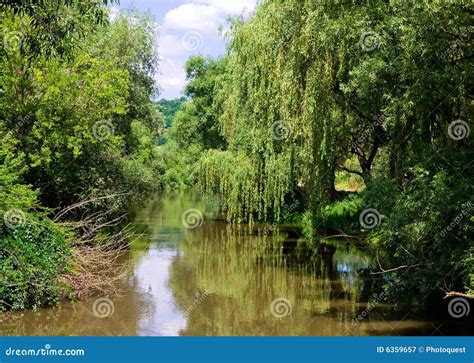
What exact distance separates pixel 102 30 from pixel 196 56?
15.7 metres

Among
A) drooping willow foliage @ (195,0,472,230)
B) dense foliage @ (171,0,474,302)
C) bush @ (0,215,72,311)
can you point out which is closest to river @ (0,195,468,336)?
bush @ (0,215,72,311)

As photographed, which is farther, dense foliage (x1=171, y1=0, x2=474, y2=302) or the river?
the river

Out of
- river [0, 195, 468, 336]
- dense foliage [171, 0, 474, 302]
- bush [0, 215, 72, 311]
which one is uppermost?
dense foliage [171, 0, 474, 302]

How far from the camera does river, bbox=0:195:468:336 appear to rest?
11375 mm

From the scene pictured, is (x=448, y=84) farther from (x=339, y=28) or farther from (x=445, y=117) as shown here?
(x=339, y=28)

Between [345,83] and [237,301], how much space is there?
5691 mm

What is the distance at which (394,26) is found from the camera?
11.0 metres

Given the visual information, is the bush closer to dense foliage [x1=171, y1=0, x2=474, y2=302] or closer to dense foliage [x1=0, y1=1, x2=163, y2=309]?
dense foliage [x1=0, y1=1, x2=163, y2=309]

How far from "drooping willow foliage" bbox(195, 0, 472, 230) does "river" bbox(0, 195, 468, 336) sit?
240 cm

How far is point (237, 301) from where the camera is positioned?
1390cm

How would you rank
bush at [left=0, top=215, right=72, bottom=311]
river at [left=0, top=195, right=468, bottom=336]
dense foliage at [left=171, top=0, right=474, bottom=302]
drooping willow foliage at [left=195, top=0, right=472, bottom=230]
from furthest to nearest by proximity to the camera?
bush at [left=0, top=215, right=72, bottom=311] → river at [left=0, top=195, right=468, bottom=336] → drooping willow foliage at [left=195, top=0, right=472, bottom=230] → dense foliage at [left=171, top=0, right=474, bottom=302]

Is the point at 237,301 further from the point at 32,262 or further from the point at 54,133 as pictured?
the point at 54,133

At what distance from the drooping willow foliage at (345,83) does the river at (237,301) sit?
2.40 metres

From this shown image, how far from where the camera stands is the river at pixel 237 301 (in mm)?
11375
